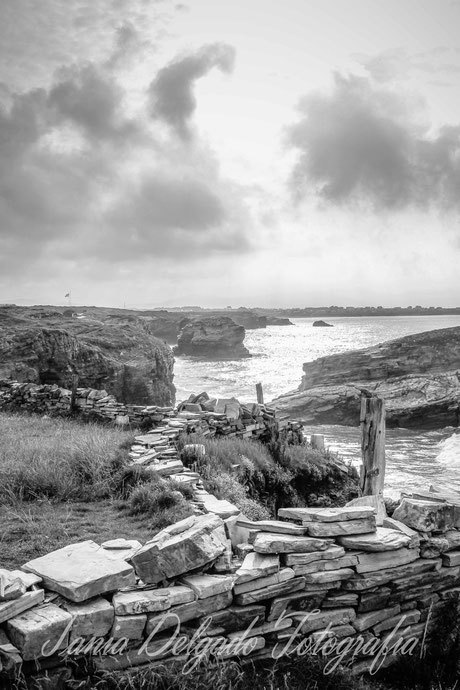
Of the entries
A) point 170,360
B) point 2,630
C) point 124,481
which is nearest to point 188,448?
point 124,481

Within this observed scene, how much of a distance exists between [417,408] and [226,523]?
35564 mm

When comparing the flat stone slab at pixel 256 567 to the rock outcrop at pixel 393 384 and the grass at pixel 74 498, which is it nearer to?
the grass at pixel 74 498

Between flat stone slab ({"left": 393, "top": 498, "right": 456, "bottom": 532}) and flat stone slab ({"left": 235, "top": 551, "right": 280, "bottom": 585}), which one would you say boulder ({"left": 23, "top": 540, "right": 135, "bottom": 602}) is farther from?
flat stone slab ({"left": 393, "top": 498, "right": 456, "bottom": 532})

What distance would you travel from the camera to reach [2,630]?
11.9ft

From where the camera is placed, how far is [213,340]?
97.9 meters

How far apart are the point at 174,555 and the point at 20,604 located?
1.25 meters

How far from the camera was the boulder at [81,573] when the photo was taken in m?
3.84

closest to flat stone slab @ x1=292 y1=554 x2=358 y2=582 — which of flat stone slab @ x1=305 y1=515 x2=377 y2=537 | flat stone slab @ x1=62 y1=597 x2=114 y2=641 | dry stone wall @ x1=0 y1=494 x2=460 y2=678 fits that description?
dry stone wall @ x1=0 y1=494 x2=460 y2=678

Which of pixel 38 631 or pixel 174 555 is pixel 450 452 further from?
pixel 38 631

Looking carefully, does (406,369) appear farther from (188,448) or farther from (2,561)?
(2,561)

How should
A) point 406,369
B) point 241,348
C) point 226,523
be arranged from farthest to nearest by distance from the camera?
point 241,348
point 406,369
point 226,523

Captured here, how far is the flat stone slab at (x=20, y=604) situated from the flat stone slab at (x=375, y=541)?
A: 2878mm

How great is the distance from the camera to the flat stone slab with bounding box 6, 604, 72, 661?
11.4ft

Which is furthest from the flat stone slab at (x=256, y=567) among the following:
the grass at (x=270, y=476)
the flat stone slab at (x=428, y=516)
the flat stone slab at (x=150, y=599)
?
the grass at (x=270, y=476)
